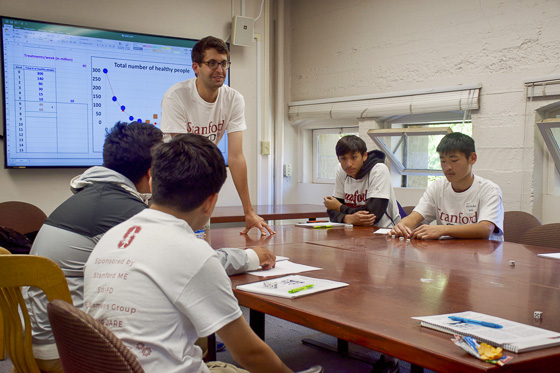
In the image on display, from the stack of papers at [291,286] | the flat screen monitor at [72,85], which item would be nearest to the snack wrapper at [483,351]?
the stack of papers at [291,286]

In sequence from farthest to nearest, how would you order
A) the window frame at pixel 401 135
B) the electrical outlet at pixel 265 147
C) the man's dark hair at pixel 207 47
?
the electrical outlet at pixel 265 147 → the window frame at pixel 401 135 → the man's dark hair at pixel 207 47

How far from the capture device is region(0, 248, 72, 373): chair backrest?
53.4 inches

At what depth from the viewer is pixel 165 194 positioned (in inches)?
46.8

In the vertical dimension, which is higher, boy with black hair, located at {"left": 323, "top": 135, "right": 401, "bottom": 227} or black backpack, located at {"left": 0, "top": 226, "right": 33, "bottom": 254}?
boy with black hair, located at {"left": 323, "top": 135, "right": 401, "bottom": 227}

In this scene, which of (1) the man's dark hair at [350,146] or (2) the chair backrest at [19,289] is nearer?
(2) the chair backrest at [19,289]

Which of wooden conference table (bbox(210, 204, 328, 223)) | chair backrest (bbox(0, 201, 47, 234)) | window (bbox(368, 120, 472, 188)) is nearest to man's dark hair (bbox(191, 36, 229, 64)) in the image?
wooden conference table (bbox(210, 204, 328, 223))

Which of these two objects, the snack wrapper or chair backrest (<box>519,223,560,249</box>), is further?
chair backrest (<box>519,223,560,249</box>)

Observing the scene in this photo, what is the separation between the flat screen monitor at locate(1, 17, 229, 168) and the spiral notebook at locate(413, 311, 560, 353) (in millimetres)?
3408

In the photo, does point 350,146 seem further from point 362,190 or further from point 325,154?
point 325,154

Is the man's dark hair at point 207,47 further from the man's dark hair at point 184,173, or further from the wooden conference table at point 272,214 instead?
the man's dark hair at point 184,173

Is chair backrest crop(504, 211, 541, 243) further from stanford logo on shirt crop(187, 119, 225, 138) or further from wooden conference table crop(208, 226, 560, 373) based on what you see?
stanford logo on shirt crop(187, 119, 225, 138)

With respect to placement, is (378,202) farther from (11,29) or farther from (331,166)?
(11,29)

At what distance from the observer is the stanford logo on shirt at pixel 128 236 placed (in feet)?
3.65

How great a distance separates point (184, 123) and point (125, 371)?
197cm
